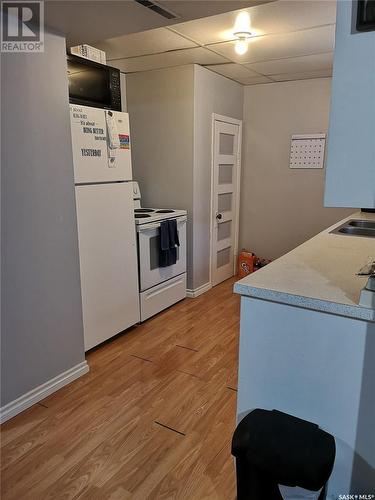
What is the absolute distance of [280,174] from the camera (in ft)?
15.2

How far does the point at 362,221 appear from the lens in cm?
302

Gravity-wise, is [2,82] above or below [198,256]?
above

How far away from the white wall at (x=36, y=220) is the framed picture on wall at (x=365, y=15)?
1671 millimetres

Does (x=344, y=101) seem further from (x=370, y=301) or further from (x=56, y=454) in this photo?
(x=56, y=454)

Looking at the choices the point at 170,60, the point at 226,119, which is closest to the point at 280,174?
the point at 226,119

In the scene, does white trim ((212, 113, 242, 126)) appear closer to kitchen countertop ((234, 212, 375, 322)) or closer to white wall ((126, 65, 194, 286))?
white wall ((126, 65, 194, 286))

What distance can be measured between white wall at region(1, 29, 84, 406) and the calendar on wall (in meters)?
3.04

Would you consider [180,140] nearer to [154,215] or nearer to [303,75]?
[154,215]

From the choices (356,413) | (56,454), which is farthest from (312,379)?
(56,454)

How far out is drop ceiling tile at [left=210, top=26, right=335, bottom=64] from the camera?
279 cm

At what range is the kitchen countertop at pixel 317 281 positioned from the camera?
1.33m

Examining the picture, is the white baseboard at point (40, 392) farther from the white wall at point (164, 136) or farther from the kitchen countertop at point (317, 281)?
the white wall at point (164, 136)

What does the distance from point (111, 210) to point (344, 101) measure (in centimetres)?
202

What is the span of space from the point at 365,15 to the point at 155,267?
105 inches
